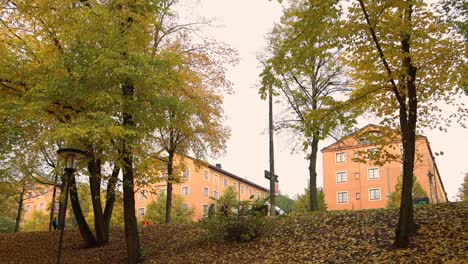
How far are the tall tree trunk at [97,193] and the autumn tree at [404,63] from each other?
915cm

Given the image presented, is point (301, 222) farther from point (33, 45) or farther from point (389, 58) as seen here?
point (33, 45)

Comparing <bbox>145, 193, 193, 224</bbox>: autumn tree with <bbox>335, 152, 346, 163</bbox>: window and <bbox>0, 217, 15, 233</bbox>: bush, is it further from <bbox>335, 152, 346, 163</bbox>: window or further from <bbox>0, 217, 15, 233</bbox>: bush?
<bbox>335, 152, 346, 163</bbox>: window

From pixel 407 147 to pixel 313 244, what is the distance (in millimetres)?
3925

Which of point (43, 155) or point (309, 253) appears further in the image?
point (43, 155)

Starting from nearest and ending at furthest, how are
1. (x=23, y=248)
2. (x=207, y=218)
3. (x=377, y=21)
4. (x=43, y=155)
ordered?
(x=377, y=21)
(x=207, y=218)
(x=23, y=248)
(x=43, y=155)

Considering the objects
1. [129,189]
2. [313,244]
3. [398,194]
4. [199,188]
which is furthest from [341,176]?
[129,189]

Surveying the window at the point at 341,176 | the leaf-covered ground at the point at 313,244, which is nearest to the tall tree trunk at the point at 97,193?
the leaf-covered ground at the point at 313,244

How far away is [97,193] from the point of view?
54.7 ft

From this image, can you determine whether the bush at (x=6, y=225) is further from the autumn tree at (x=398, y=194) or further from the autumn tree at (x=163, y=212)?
the autumn tree at (x=398, y=194)

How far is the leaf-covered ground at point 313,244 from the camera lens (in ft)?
35.3

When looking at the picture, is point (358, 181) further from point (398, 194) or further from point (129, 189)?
point (129, 189)

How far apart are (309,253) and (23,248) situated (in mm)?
13511

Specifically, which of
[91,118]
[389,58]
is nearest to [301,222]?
[389,58]

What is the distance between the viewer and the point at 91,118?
12820 mm
